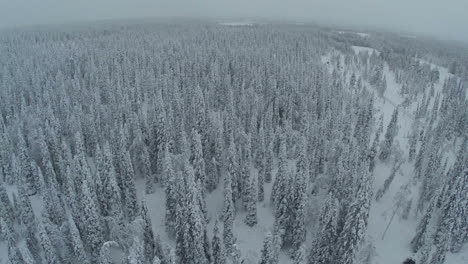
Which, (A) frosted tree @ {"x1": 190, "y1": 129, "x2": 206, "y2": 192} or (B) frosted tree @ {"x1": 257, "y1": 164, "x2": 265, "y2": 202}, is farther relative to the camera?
(B) frosted tree @ {"x1": 257, "y1": 164, "x2": 265, "y2": 202}

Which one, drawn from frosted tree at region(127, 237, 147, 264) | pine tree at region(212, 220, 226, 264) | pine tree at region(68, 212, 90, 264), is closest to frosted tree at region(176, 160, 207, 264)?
pine tree at region(212, 220, 226, 264)

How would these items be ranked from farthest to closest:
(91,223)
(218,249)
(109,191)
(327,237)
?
1. (109,191)
2. (218,249)
3. (91,223)
4. (327,237)

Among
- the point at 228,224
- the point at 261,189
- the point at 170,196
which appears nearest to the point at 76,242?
the point at 170,196

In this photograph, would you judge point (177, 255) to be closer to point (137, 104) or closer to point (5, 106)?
point (137, 104)

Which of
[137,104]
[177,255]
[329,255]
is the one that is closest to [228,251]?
[177,255]

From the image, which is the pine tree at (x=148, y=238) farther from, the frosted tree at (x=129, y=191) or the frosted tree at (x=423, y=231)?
the frosted tree at (x=423, y=231)

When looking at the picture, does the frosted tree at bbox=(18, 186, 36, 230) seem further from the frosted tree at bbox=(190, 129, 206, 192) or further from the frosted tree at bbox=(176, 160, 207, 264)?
the frosted tree at bbox=(190, 129, 206, 192)

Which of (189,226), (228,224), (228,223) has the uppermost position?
(189,226)

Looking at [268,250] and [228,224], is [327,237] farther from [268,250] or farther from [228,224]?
[228,224]
